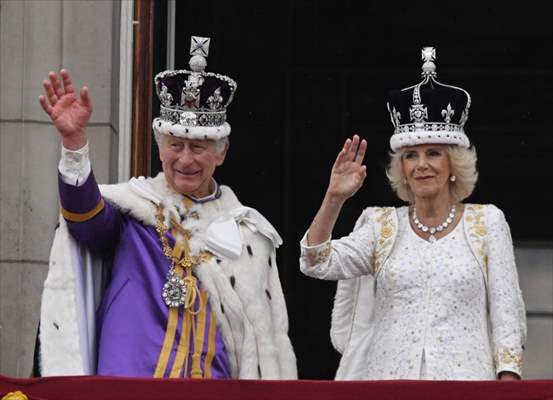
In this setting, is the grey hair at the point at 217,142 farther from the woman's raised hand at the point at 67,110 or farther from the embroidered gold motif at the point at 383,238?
the embroidered gold motif at the point at 383,238

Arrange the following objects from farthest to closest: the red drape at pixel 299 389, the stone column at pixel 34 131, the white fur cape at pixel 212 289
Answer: the stone column at pixel 34 131, the white fur cape at pixel 212 289, the red drape at pixel 299 389

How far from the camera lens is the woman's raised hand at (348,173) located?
6.88 m

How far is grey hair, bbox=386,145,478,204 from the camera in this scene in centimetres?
716

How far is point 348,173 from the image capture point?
272 inches

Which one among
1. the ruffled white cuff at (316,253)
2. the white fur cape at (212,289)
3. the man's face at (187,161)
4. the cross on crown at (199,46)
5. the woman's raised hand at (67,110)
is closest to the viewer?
the woman's raised hand at (67,110)

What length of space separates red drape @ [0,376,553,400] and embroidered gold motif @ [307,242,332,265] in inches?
34.0

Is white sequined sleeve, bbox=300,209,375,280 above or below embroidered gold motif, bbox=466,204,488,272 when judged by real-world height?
below

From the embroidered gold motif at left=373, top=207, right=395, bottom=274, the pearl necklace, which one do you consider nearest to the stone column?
A: the embroidered gold motif at left=373, top=207, right=395, bottom=274

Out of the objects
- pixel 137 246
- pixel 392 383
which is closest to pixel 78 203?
pixel 137 246

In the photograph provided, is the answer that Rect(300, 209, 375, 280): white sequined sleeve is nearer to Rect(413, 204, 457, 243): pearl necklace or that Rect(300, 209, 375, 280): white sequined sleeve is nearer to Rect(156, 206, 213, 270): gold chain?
Rect(413, 204, 457, 243): pearl necklace

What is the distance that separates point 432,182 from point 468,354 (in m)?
0.67

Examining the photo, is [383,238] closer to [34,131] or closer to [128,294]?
[128,294]

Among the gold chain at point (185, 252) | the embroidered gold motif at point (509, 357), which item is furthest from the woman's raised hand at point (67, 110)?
the embroidered gold motif at point (509, 357)

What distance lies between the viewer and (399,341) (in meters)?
7.00
